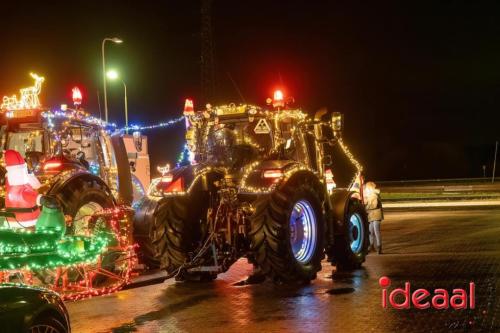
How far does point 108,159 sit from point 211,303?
4314mm

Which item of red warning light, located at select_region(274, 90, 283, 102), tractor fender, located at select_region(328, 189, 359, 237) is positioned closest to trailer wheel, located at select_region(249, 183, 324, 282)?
tractor fender, located at select_region(328, 189, 359, 237)

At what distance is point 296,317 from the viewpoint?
823 cm

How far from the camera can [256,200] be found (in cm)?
1058

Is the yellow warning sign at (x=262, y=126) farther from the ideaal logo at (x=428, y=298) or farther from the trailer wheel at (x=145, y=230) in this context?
the ideaal logo at (x=428, y=298)

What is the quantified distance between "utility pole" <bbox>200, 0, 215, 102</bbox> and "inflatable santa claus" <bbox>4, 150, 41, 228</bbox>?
22537 millimetres

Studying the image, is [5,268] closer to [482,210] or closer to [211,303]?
[211,303]

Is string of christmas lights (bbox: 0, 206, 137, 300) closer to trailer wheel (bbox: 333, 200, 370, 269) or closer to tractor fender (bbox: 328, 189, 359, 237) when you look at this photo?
tractor fender (bbox: 328, 189, 359, 237)

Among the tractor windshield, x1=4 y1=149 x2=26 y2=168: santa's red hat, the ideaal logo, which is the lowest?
the ideaal logo

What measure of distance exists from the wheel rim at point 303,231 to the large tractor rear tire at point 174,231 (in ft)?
5.53

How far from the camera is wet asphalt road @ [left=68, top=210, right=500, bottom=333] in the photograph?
7773 millimetres

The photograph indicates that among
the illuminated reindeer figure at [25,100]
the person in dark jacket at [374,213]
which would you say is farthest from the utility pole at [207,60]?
the illuminated reindeer figure at [25,100]

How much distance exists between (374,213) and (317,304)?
20.4 feet

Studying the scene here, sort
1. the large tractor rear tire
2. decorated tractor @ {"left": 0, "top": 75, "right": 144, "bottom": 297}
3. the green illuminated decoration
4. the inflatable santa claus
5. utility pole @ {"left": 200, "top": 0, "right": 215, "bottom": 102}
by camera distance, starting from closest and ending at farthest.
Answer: the green illuminated decoration
decorated tractor @ {"left": 0, "top": 75, "right": 144, "bottom": 297}
the inflatable santa claus
the large tractor rear tire
utility pole @ {"left": 200, "top": 0, "right": 215, "bottom": 102}

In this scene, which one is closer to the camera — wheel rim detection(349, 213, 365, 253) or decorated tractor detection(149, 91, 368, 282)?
decorated tractor detection(149, 91, 368, 282)
